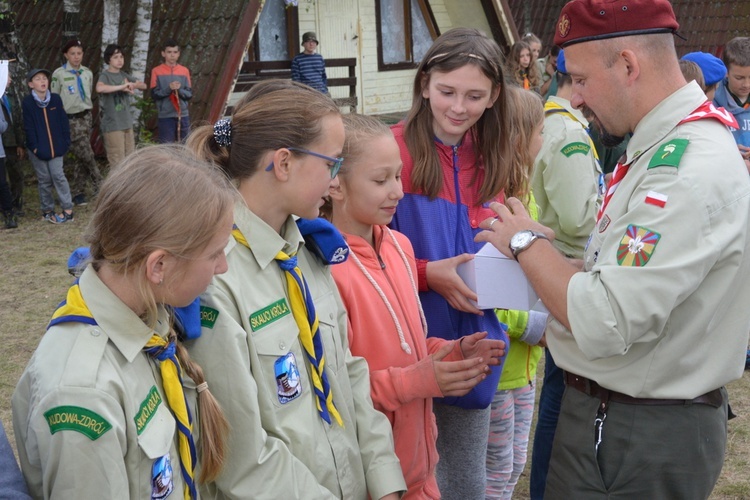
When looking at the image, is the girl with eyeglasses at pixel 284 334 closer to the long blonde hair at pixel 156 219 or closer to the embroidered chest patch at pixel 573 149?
the long blonde hair at pixel 156 219

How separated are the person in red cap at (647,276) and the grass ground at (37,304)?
1.76m

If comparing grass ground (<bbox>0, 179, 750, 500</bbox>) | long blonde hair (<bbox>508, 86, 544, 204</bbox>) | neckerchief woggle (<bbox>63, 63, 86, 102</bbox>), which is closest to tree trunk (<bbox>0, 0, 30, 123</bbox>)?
neckerchief woggle (<bbox>63, 63, 86, 102</bbox>)

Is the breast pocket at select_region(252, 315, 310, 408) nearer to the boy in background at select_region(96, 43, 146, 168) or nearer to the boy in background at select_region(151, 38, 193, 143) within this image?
the boy in background at select_region(96, 43, 146, 168)

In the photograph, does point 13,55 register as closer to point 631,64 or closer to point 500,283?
point 500,283

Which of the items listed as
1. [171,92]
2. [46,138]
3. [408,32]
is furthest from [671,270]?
[408,32]

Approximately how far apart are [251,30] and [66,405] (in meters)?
10.2

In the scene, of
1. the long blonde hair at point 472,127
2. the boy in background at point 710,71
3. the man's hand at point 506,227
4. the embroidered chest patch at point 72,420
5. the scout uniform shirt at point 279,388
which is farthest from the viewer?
the boy in background at point 710,71

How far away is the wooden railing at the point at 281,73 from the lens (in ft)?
42.2

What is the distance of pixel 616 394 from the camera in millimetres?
2168

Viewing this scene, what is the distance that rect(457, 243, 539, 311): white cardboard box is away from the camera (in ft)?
7.48

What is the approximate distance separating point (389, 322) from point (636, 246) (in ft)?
2.70

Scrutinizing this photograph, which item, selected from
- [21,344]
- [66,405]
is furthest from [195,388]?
[21,344]

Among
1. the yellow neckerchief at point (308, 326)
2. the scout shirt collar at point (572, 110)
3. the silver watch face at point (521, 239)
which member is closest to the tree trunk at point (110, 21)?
the scout shirt collar at point (572, 110)

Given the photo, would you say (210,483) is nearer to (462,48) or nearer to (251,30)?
(462,48)
